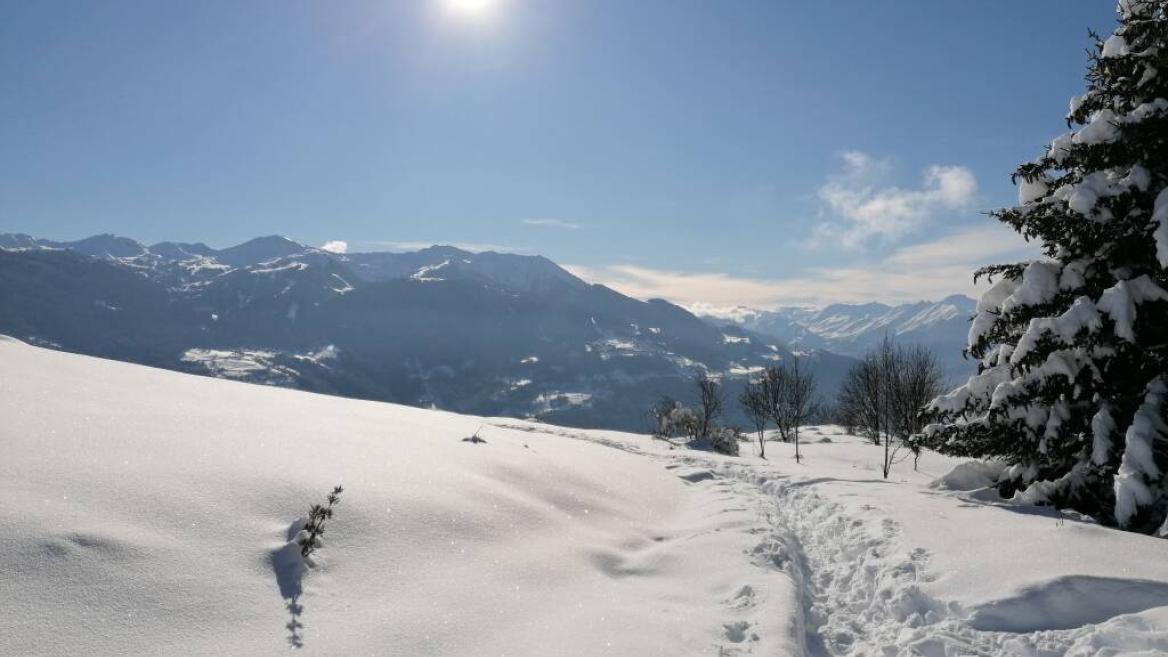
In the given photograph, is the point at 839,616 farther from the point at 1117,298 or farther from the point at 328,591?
the point at 1117,298

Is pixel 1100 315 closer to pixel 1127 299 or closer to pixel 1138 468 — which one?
pixel 1127 299

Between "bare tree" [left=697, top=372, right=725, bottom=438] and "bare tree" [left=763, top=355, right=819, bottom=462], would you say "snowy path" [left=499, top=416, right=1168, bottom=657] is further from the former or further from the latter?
"bare tree" [left=763, top=355, right=819, bottom=462]

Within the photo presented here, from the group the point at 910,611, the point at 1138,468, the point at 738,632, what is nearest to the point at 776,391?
the point at 1138,468

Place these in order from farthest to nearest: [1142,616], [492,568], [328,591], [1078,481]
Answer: [1078,481], [492,568], [1142,616], [328,591]

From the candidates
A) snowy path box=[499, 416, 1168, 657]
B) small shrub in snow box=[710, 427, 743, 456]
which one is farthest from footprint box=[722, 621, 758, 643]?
small shrub in snow box=[710, 427, 743, 456]

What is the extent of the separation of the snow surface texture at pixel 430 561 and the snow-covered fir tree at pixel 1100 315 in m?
1.22

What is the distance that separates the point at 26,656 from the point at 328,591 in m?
2.19

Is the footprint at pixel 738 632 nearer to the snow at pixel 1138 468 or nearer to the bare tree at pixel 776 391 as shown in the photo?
the snow at pixel 1138 468

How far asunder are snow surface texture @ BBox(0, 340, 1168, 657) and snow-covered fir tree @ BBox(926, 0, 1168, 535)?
1218mm

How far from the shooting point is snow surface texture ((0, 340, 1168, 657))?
457cm

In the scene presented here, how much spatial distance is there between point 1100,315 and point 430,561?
11.7m

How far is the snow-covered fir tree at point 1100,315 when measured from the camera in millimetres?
9664

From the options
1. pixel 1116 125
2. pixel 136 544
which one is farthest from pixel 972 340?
pixel 136 544

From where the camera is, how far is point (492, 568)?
695 centimetres
